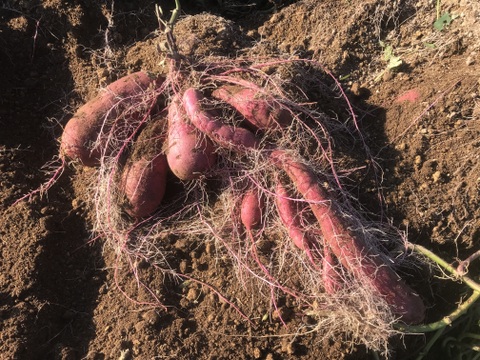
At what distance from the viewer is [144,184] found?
174 centimetres

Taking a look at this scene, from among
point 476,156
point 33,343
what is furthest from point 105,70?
point 476,156

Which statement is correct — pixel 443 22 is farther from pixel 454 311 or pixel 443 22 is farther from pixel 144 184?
pixel 144 184

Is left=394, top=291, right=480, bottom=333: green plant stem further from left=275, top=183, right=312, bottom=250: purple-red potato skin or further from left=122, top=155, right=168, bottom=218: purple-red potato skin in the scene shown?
left=122, top=155, right=168, bottom=218: purple-red potato skin

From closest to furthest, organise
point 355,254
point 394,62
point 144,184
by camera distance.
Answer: point 355,254, point 144,184, point 394,62

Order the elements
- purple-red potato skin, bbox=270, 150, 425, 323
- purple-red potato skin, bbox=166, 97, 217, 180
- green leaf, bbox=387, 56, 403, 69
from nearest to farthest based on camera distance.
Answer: purple-red potato skin, bbox=270, 150, 425, 323 → purple-red potato skin, bbox=166, 97, 217, 180 → green leaf, bbox=387, 56, 403, 69

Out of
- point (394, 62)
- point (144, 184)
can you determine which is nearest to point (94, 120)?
point (144, 184)

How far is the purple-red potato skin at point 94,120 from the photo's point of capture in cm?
179

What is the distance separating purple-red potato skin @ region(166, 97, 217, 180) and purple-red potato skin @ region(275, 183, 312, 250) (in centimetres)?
31

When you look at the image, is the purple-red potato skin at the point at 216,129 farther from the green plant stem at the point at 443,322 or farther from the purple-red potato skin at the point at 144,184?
the green plant stem at the point at 443,322

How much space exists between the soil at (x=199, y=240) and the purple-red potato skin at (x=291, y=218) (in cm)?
28

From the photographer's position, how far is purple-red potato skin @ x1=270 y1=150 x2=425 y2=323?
5.24 ft

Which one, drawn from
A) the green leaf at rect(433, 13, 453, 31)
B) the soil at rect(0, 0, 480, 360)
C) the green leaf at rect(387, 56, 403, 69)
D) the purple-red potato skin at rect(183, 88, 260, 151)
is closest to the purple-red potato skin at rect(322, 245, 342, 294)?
the soil at rect(0, 0, 480, 360)

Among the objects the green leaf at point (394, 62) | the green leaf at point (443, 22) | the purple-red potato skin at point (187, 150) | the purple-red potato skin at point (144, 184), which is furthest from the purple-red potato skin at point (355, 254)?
the green leaf at point (443, 22)

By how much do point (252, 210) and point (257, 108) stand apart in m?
0.41
